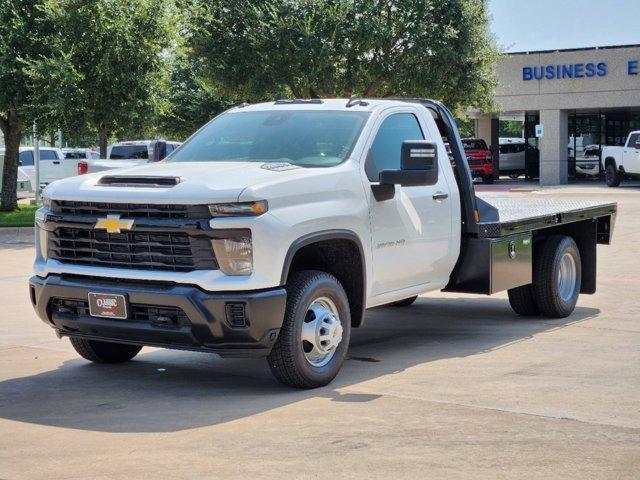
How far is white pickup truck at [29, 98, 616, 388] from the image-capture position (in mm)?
6918

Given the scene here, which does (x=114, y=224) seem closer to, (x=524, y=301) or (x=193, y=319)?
(x=193, y=319)

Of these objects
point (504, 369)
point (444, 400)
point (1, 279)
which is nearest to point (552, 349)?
point (504, 369)

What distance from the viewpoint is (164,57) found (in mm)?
24766

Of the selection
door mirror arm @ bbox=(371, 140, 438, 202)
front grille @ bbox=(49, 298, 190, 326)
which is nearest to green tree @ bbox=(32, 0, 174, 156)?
door mirror arm @ bbox=(371, 140, 438, 202)

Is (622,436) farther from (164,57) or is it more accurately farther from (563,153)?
(563,153)

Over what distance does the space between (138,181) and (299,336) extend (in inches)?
59.8

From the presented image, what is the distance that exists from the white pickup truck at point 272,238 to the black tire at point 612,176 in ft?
98.3

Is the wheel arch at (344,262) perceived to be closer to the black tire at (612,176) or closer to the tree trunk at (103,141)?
the tree trunk at (103,141)

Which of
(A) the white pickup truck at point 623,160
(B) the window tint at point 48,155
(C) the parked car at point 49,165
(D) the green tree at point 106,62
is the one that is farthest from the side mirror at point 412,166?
(B) the window tint at point 48,155

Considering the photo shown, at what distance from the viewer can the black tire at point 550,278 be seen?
10336 millimetres

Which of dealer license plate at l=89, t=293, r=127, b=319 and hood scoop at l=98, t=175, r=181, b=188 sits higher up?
hood scoop at l=98, t=175, r=181, b=188

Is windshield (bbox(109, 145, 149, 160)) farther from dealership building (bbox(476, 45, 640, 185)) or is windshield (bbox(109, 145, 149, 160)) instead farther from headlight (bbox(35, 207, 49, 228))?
headlight (bbox(35, 207, 49, 228))

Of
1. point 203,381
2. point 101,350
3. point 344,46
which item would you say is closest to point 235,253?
point 203,381

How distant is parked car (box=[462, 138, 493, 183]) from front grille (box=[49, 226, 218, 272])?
3627cm
